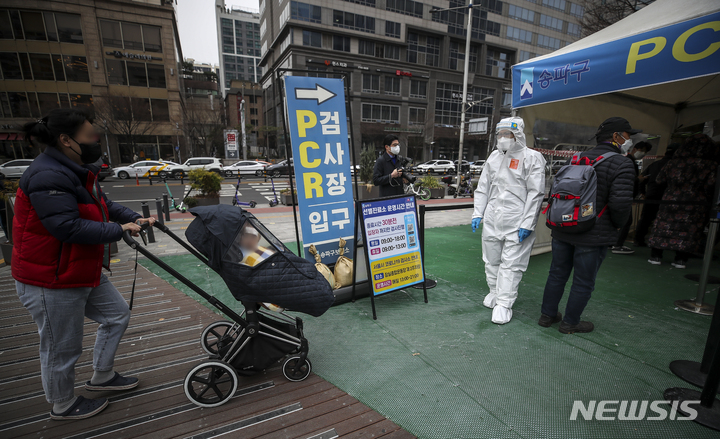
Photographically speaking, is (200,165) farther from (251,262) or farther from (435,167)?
(251,262)

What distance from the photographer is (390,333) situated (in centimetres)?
321

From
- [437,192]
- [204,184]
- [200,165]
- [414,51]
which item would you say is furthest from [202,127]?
[437,192]

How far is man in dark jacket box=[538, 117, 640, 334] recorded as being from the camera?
2.81 m

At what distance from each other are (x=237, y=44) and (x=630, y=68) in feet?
502

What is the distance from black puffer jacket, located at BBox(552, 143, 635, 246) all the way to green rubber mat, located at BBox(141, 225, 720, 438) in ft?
3.25

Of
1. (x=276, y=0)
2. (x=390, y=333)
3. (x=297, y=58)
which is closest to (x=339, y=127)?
(x=390, y=333)

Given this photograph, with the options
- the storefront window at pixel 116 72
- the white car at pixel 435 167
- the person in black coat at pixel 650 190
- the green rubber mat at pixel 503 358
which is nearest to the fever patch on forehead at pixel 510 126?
the green rubber mat at pixel 503 358

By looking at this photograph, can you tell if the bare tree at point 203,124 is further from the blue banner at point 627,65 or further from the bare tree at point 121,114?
the blue banner at point 627,65

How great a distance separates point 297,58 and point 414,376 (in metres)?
43.9

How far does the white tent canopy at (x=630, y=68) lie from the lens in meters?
2.99

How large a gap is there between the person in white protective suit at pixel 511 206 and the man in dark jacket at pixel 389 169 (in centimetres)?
166

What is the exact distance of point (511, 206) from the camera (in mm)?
3369

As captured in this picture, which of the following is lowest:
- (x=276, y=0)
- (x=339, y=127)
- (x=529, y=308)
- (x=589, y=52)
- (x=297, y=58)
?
(x=529, y=308)

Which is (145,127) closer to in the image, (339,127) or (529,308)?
(339,127)
